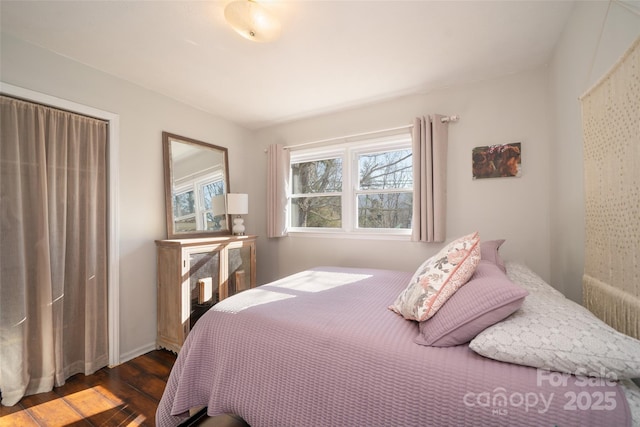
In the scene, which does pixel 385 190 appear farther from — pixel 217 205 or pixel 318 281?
pixel 217 205

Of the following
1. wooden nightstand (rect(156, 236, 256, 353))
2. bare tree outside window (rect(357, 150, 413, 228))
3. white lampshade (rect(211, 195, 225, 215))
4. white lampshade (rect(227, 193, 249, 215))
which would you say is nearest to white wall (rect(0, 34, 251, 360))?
wooden nightstand (rect(156, 236, 256, 353))

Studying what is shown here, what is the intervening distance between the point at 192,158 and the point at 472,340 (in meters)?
3.00

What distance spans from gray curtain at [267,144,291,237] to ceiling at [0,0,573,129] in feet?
2.87

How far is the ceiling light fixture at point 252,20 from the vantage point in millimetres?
1455

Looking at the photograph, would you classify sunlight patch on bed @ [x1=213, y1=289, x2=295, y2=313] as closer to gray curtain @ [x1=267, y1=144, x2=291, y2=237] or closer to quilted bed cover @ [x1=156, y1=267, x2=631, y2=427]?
quilted bed cover @ [x1=156, y1=267, x2=631, y2=427]

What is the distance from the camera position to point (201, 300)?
99.9 inches

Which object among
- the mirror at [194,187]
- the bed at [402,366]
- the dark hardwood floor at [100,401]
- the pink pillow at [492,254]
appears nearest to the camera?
the bed at [402,366]

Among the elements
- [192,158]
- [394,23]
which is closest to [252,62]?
[394,23]

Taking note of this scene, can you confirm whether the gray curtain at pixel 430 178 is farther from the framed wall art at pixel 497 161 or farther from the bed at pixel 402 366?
the bed at pixel 402 366

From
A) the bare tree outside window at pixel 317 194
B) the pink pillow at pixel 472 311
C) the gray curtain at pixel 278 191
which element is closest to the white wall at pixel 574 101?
the pink pillow at pixel 472 311

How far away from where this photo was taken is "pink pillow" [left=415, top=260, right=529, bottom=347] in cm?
96

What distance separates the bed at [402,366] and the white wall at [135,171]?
1451mm

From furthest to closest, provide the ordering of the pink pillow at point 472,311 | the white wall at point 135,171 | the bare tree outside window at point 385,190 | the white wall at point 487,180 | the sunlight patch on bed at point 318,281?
the bare tree outside window at point 385,190 → the white wall at point 487,180 → the white wall at point 135,171 → the sunlight patch on bed at point 318,281 → the pink pillow at point 472,311

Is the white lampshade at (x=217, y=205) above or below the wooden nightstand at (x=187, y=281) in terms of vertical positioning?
above
